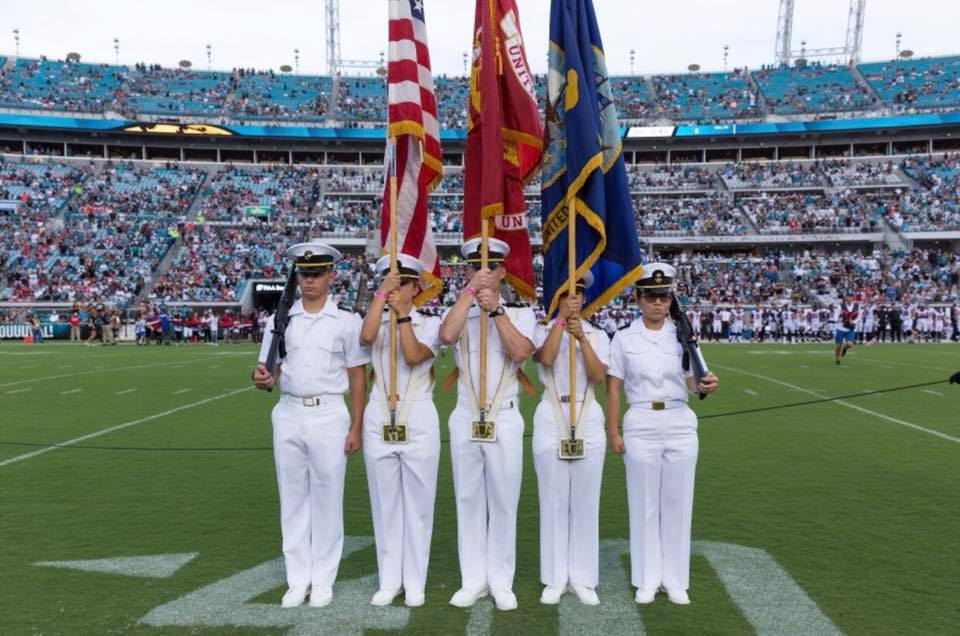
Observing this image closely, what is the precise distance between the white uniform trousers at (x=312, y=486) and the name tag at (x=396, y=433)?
0.85 ft

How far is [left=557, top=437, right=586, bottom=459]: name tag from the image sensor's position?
4359 mm

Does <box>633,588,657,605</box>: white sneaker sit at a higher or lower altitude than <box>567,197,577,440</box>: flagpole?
lower

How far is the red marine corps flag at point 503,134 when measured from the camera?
4.85m

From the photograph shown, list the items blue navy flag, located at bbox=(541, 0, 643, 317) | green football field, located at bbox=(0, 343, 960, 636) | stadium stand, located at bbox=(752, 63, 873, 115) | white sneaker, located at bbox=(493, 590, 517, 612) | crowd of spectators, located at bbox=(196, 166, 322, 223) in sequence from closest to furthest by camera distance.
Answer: green football field, located at bbox=(0, 343, 960, 636) < white sneaker, located at bbox=(493, 590, 517, 612) < blue navy flag, located at bbox=(541, 0, 643, 317) < crowd of spectators, located at bbox=(196, 166, 322, 223) < stadium stand, located at bbox=(752, 63, 873, 115)

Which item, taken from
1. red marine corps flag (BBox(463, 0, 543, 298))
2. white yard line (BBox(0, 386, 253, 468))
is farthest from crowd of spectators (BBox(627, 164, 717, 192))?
red marine corps flag (BBox(463, 0, 543, 298))

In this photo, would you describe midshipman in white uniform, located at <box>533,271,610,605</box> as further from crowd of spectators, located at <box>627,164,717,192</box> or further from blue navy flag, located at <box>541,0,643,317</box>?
crowd of spectators, located at <box>627,164,717,192</box>

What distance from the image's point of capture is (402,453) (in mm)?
4379

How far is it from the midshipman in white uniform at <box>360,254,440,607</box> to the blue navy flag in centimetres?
92

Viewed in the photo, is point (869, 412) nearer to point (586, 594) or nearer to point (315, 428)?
point (586, 594)

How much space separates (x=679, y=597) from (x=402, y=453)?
1675mm

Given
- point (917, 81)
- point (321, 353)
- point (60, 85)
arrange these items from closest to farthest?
point (321, 353) < point (60, 85) < point (917, 81)

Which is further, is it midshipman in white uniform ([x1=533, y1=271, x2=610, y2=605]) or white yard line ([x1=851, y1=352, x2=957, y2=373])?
white yard line ([x1=851, y1=352, x2=957, y2=373])

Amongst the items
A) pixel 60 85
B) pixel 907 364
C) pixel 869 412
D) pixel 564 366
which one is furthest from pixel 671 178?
pixel 564 366

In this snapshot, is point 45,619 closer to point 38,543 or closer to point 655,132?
point 38,543
